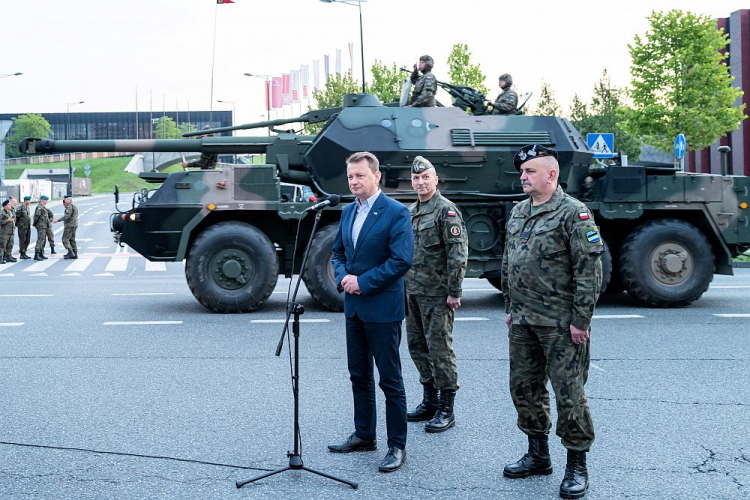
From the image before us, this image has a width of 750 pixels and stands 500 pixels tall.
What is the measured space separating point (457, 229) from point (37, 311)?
767 centimetres

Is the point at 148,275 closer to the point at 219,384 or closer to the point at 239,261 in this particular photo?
the point at 239,261

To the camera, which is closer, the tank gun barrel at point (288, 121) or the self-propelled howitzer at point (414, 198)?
the self-propelled howitzer at point (414, 198)

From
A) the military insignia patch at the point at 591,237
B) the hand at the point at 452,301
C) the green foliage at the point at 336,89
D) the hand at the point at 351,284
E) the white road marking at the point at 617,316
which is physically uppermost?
the green foliage at the point at 336,89

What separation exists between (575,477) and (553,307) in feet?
2.84

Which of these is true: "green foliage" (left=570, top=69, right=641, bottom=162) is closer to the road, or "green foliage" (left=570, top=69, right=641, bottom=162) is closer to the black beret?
the road

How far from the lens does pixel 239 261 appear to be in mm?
11586

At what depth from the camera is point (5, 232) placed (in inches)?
862

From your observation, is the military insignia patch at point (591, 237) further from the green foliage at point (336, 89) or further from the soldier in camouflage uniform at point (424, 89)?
the green foliage at point (336, 89)

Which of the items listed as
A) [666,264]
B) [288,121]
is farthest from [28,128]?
[666,264]

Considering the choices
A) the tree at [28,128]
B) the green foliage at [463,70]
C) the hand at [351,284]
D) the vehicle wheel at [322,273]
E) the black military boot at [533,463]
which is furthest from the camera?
the tree at [28,128]

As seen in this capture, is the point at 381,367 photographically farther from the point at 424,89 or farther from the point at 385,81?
the point at 385,81

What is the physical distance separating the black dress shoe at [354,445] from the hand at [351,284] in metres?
0.91

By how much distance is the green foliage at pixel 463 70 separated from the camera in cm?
3675

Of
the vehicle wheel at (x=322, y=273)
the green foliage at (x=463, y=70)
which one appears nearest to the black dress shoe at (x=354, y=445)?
the vehicle wheel at (x=322, y=273)
